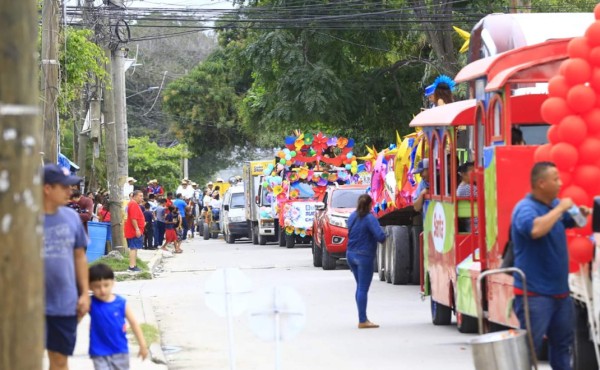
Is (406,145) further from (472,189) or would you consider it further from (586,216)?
(586,216)

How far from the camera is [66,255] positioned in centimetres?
859

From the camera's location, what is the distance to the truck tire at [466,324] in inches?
624

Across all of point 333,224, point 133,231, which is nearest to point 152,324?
point 133,231

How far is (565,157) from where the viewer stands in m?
10.0

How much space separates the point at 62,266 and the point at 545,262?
3.25 m

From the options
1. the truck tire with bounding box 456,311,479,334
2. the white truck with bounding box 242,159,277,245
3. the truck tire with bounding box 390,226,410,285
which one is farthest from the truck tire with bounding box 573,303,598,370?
the white truck with bounding box 242,159,277,245

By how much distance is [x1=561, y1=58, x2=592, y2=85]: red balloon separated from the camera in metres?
10.2

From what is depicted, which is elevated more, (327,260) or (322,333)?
(327,260)

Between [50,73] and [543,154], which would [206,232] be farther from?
[543,154]

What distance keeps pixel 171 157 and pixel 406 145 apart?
45.7 metres

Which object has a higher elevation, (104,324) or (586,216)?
(586,216)

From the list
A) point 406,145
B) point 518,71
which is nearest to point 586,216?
point 518,71

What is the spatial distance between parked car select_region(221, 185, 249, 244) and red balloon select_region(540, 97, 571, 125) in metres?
37.3

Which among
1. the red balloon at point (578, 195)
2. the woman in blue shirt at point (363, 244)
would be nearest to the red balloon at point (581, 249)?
the red balloon at point (578, 195)
